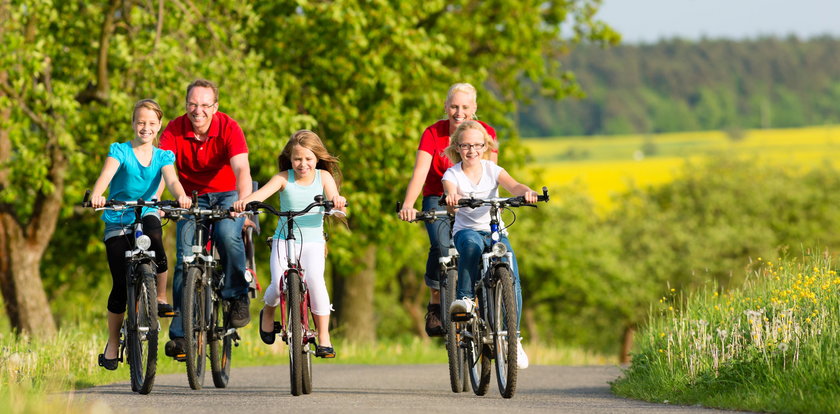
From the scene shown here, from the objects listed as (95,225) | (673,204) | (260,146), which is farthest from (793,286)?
(673,204)

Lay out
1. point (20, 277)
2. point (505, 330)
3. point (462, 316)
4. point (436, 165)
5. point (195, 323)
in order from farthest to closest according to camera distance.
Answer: point (20, 277) < point (436, 165) < point (195, 323) < point (462, 316) < point (505, 330)

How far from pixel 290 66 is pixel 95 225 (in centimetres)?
430

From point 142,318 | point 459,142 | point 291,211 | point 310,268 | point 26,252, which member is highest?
point 26,252

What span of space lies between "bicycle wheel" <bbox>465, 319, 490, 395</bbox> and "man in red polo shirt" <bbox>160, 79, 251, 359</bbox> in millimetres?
1697

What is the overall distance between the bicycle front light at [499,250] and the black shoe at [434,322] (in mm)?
1400

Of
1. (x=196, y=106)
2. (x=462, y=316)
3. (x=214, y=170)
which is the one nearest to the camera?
(x=462, y=316)

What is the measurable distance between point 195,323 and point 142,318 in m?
0.46

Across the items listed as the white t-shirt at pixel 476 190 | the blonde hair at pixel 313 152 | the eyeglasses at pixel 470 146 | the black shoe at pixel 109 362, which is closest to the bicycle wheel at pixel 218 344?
the black shoe at pixel 109 362

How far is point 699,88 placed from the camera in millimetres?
149000

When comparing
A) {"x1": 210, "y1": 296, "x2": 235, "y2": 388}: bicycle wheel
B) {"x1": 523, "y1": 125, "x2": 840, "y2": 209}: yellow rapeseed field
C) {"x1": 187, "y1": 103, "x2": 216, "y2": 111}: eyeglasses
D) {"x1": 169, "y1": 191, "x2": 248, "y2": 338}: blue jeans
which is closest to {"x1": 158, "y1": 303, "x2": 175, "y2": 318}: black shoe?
{"x1": 169, "y1": 191, "x2": 248, "y2": 338}: blue jeans

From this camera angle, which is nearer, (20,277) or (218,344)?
(218,344)

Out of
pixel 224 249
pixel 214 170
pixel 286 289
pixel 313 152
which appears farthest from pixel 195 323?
pixel 313 152

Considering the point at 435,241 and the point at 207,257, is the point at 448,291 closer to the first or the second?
the point at 435,241

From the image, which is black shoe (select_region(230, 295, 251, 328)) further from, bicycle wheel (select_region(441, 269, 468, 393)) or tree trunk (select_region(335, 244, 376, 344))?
tree trunk (select_region(335, 244, 376, 344))
